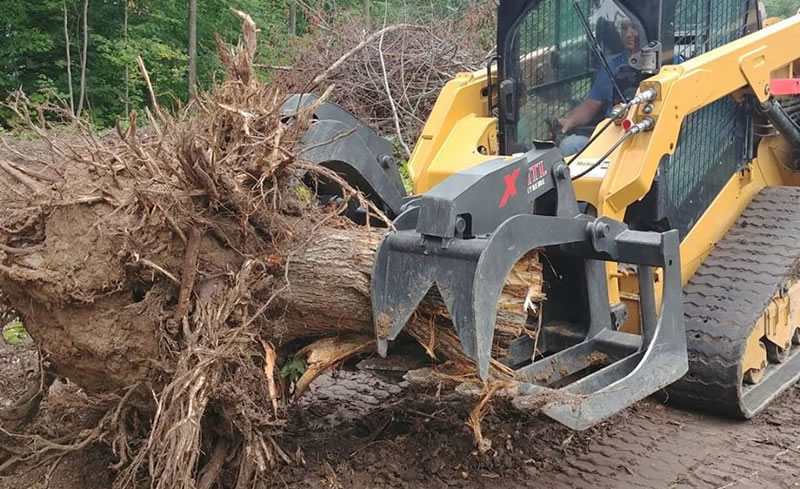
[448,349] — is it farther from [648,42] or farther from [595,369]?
[648,42]

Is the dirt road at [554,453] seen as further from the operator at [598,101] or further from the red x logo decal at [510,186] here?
the operator at [598,101]

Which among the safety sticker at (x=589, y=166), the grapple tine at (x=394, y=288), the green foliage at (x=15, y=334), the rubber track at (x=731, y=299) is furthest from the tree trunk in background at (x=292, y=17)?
the grapple tine at (x=394, y=288)

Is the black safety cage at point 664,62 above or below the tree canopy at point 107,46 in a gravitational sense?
below

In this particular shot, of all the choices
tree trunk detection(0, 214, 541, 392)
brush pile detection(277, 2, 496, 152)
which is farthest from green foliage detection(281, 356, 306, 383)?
brush pile detection(277, 2, 496, 152)

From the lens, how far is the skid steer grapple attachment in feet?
9.39

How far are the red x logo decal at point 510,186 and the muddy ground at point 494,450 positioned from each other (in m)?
1.02

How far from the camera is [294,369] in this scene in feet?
11.2

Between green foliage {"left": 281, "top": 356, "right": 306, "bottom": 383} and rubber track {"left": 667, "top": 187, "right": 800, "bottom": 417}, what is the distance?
6.87 ft

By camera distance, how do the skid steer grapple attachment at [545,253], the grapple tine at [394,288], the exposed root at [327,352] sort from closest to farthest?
the skid steer grapple attachment at [545,253] < the grapple tine at [394,288] < the exposed root at [327,352]

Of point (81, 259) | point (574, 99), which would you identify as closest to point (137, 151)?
point (81, 259)

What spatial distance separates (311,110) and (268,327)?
91cm

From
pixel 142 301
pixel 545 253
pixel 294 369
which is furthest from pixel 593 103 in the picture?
pixel 142 301

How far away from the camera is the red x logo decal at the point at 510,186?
10.6 ft

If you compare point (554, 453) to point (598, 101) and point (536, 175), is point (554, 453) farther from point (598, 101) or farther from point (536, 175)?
point (598, 101)
